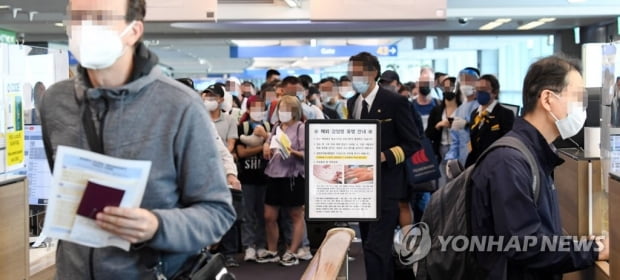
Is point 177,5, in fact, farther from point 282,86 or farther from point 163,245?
point 163,245

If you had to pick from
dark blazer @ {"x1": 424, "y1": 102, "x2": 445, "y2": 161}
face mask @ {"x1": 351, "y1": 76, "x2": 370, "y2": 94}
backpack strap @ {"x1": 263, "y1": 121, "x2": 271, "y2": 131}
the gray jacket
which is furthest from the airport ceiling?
the gray jacket

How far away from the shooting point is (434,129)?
1011 cm

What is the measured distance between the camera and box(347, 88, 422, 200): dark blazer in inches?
242

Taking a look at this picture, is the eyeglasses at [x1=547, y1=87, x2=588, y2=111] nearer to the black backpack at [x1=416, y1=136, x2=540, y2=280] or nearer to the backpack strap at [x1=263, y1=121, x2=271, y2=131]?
the black backpack at [x1=416, y1=136, x2=540, y2=280]

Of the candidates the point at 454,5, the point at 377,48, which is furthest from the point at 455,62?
the point at 454,5

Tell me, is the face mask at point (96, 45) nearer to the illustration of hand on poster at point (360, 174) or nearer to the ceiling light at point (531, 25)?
the illustration of hand on poster at point (360, 174)

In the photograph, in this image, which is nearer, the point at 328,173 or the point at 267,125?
the point at 328,173

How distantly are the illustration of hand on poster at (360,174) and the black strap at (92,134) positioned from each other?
357 cm

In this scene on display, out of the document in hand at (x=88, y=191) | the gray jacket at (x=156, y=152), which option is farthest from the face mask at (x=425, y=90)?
the document in hand at (x=88, y=191)

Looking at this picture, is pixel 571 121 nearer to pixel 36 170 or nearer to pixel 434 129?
pixel 36 170

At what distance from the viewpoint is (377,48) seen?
2277 cm

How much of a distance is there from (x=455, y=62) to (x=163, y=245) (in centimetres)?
3429

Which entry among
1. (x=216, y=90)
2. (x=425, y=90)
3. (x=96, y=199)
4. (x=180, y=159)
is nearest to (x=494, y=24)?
(x=425, y=90)

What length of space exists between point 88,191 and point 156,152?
0.67 ft
